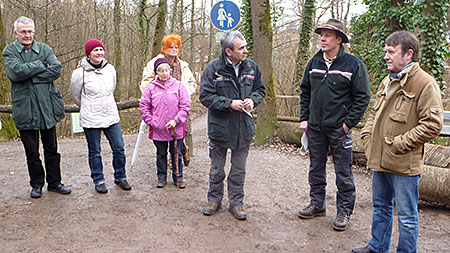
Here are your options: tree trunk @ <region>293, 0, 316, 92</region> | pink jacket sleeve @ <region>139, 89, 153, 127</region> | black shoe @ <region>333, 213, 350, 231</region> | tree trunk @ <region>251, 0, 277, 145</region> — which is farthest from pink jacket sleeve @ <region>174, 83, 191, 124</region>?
tree trunk @ <region>293, 0, 316, 92</region>

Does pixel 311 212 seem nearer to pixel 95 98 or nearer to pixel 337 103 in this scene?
pixel 337 103

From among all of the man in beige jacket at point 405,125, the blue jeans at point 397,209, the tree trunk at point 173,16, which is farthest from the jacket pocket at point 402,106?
the tree trunk at point 173,16

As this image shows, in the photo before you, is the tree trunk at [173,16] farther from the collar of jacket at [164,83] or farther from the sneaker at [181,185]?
the sneaker at [181,185]

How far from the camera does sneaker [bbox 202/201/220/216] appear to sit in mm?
4282

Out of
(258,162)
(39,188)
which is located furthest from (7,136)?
(258,162)

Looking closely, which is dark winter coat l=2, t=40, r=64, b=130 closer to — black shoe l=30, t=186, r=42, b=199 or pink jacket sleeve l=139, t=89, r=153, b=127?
black shoe l=30, t=186, r=42, b=199

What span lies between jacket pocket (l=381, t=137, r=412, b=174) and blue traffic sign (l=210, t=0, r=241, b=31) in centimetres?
471

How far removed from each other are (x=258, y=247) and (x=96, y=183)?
2.44 metres

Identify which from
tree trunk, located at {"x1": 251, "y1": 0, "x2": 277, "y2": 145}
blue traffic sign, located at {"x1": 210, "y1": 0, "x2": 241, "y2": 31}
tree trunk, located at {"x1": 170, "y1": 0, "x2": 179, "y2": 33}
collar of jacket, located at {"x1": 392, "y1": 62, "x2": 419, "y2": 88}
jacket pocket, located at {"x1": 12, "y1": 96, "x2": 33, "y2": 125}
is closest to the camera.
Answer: collar of jacket, located at {"x1": 392, "y1": 62, "x2": 419, "y2": 88}

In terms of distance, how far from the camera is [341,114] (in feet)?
12.7

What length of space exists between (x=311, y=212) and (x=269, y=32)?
496 centimetres

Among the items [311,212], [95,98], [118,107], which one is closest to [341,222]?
[311,212]

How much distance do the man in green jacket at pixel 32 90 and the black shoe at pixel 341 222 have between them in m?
3.46

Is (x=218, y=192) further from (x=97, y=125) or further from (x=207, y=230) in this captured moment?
(x=97, y=125)
